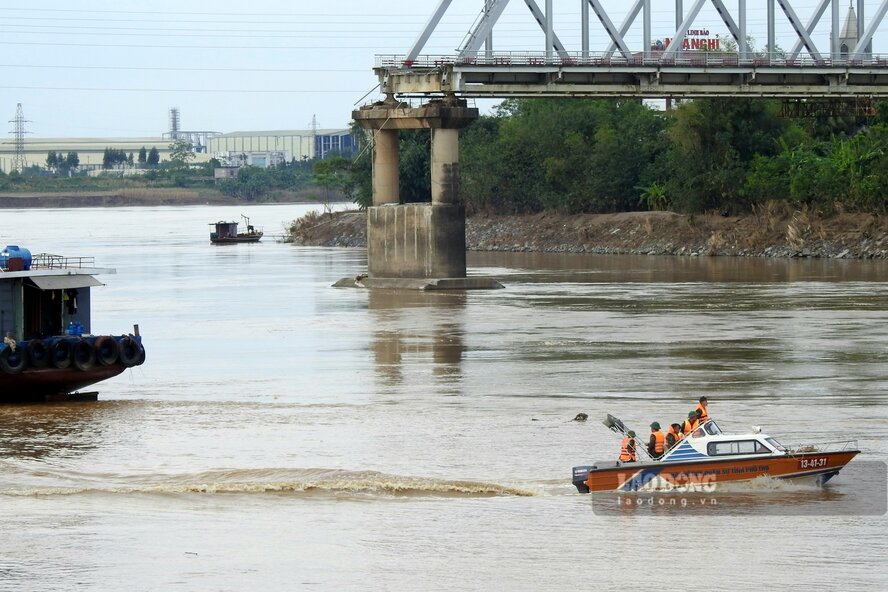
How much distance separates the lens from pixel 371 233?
72.4 meters

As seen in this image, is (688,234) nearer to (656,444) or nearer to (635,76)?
(635,76)

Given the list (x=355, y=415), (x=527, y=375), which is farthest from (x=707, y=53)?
(x=355, y=415)

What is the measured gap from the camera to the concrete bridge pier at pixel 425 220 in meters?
69.5

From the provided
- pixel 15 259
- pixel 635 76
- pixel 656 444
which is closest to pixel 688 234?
pixel 635 76

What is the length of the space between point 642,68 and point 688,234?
94.7ft

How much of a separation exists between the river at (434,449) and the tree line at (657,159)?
117 feet

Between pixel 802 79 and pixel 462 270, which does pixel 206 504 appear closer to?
pixel 462 270

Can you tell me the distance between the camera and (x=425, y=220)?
2753 inches

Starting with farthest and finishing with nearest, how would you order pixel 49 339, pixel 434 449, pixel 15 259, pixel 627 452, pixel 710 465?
1. pixel 15 259
2. pixel 49 339
3. pixel 434 449
4. pixel 627 452
5. pixel 710 465

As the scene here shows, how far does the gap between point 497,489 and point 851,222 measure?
2755 inches

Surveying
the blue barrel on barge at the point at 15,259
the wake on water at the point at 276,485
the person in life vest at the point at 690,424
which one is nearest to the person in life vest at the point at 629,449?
the person in life vest at the point at 690,424

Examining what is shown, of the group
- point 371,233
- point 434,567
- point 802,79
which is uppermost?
point 802,79

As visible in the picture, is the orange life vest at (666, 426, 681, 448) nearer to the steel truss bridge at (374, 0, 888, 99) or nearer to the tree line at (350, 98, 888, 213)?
the steel truss bridge at (374, 0, 888, 99)

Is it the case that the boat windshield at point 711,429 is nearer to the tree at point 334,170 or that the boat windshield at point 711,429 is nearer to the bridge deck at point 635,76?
the bridge deck at point 635,76
